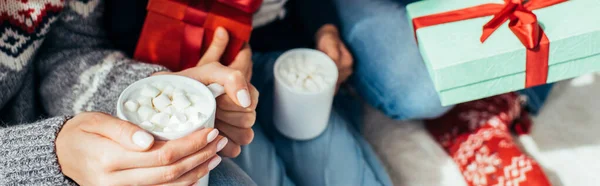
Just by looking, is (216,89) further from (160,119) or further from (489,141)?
(489,141)

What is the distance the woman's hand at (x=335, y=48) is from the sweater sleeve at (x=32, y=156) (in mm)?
427

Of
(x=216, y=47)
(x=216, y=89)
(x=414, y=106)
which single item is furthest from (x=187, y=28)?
(x=414, y=106)

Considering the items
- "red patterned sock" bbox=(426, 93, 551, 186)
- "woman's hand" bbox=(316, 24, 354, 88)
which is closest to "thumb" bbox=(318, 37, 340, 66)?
"woman's hand" bbox=(316, 24, 354, 88)

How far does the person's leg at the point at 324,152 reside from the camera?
81 centimetres

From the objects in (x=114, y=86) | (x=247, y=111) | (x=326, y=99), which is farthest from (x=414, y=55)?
(x=114, y=86)

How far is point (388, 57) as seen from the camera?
85 centimetres

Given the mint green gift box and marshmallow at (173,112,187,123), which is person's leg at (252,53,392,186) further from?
marshmallow at (173,112,187,123)

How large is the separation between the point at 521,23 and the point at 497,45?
38 millimetres

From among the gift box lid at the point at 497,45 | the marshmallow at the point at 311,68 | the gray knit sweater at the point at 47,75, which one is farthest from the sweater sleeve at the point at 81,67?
the gift box lid at the point at 497,45

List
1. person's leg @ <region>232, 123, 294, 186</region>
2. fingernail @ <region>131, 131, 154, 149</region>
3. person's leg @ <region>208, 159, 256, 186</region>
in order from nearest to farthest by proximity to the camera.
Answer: fingernail @ <region>131, 131, 154, 149</region> < person's leg @ <region>208, 159, 256, 186</region> < person's leg @ <region>232, 123, 294, 186</region>

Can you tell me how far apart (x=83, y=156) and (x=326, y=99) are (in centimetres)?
37

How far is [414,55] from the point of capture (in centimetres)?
84

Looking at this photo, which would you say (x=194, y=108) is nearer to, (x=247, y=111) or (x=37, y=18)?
(x=247, y=111)

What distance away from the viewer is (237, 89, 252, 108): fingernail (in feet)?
1.75
